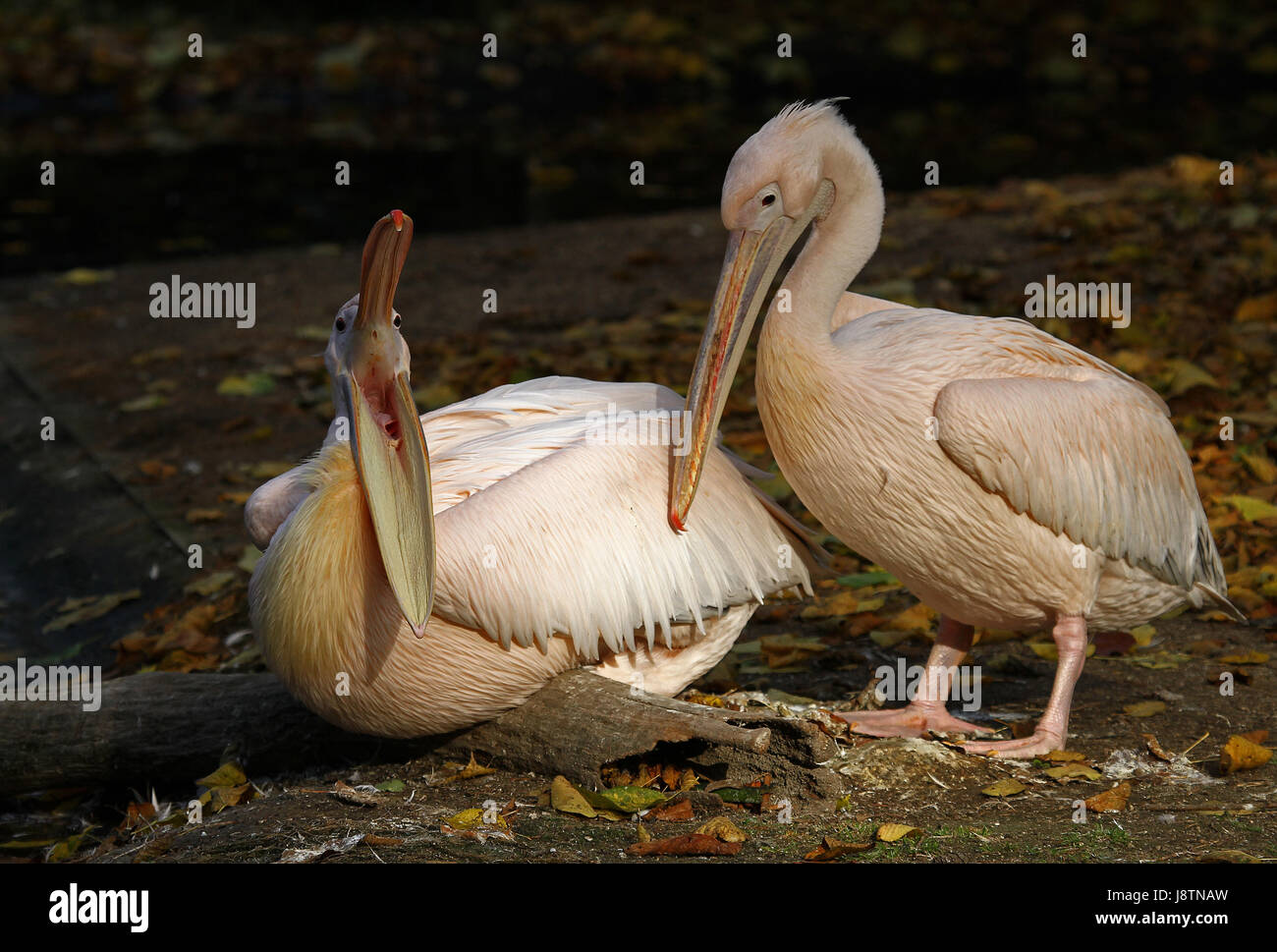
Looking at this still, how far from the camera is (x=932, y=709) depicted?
13.8ft

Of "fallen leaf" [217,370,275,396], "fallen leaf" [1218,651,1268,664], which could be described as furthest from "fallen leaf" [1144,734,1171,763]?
"fallen leaf" [217,370,275,396]

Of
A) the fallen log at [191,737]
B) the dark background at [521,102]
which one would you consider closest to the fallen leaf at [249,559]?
the fallen log at [191,737]

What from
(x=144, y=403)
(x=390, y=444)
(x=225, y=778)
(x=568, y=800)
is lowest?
(x=225, y=778)

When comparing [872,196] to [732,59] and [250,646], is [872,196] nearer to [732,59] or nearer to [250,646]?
[250,646]

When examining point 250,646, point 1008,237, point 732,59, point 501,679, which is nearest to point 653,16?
point 732,59

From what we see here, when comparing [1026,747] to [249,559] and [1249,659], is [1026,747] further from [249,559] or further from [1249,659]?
[249,559]

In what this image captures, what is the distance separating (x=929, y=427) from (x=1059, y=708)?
2.71 ft

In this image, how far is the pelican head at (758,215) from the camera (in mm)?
3820

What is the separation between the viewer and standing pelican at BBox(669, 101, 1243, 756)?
3.79m

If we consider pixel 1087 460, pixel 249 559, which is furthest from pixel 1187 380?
pixel 249 559

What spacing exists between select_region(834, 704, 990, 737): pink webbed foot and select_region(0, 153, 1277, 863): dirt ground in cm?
14

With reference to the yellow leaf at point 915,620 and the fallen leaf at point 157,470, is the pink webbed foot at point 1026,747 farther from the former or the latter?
the fallen leaf at point 157,470

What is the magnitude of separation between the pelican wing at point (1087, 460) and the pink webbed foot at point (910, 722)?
64cm

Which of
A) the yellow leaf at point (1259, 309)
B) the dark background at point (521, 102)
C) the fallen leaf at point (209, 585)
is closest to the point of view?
the fallen leaf at point (209, 585)
